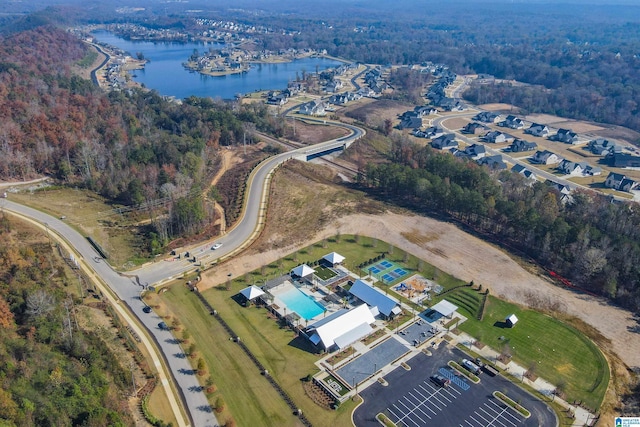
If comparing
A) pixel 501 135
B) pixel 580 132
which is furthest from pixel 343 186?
pixel 580 132

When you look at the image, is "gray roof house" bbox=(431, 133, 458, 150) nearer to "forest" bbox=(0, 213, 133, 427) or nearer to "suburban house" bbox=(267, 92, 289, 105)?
"suburban house" bbox=(267, 92, 289, 105)

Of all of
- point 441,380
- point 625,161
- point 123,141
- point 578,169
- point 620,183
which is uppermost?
point 123,141

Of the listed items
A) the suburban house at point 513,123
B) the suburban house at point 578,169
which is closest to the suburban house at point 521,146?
the suburban house at point 578,169

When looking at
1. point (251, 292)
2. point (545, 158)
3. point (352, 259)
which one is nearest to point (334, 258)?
point (352, 259)

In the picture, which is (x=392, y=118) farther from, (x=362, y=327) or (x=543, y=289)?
(x=362, y=327)

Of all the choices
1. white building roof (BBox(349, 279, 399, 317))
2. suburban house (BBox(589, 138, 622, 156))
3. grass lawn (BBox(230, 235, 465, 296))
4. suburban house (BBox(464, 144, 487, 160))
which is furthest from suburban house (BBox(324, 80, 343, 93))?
white building roof (BBox(349, 279, 399, 317))

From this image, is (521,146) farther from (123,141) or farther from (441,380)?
(123,141)
